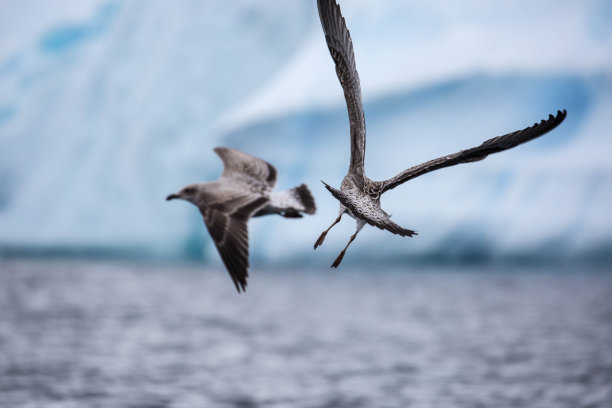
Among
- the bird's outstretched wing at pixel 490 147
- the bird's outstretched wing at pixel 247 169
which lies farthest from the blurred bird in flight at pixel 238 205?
the bird's outstretched wing at pixel 490 147

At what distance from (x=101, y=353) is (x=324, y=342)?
947 centimetres

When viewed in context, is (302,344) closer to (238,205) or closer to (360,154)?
(238,205)

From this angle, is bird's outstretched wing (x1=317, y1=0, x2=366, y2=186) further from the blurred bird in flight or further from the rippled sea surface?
the rippled sea surface

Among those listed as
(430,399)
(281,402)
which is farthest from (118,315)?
(430,399)

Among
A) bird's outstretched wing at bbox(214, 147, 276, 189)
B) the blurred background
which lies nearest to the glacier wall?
the blurred background

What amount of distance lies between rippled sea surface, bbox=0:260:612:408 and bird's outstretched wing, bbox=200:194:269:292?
1968 centimetres

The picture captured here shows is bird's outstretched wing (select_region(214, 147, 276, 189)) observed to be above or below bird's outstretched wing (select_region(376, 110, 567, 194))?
above

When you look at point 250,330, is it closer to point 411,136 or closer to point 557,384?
point 411,136

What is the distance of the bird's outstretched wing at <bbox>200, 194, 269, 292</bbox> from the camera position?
10.5ft

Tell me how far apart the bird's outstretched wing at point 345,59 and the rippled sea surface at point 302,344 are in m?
20.4

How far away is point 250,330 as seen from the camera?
35.2 meters

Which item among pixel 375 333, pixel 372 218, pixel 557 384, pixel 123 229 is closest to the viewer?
pixel 372 218

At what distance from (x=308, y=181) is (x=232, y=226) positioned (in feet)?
77.7

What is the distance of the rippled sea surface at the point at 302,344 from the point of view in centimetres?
2370
